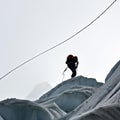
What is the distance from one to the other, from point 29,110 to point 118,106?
12.7 ft

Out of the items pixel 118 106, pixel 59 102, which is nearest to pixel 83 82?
pixel 59 102

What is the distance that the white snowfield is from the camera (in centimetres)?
251

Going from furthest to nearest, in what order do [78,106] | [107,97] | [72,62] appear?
[72,62] → [78,106] → [107,97]

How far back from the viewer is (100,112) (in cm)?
246

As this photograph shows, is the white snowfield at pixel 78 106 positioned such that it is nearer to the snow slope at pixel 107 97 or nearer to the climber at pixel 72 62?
the snow slope at pixel 107 97

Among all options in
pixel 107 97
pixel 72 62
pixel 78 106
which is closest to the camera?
pixel 107 97

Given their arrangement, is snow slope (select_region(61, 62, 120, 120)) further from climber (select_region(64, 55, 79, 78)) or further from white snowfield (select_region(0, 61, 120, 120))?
climber (select_region(64, 55, 79, 78))

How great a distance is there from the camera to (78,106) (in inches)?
235

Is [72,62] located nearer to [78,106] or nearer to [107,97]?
[78,106]

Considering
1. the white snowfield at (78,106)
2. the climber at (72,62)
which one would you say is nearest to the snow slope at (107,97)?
the white snowfield at (78,106)

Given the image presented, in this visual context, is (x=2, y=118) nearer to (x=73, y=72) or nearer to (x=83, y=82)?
(x=83, y=82)

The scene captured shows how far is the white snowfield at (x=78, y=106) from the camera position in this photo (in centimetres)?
251

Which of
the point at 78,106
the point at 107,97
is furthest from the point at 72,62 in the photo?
the point at 107,97

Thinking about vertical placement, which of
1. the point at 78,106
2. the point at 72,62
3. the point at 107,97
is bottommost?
the point at 72,62
